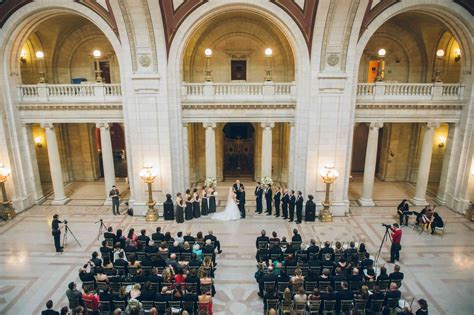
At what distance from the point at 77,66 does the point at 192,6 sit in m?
9.56

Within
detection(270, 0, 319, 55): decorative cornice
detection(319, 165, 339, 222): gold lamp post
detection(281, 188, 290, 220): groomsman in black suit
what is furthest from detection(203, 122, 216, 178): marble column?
detection(270, 0, 319, 55): decorative cornice

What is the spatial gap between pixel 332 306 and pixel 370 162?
10.5m

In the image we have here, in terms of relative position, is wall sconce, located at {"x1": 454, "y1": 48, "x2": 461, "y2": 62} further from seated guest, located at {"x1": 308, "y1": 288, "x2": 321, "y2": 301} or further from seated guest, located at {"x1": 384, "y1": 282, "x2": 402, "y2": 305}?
seated guest, located at {"x1": 308, "y1": 288, "x2": 321, "y2": 301}

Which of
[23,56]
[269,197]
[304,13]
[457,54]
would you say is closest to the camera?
[304,13]

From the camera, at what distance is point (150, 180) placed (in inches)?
679

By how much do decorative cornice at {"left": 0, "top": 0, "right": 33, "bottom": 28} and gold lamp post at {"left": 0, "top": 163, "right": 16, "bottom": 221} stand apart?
6.96 metres

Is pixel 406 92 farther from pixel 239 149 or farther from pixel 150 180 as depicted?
pixel 150 180

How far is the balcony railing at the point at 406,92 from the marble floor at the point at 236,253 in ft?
19.0

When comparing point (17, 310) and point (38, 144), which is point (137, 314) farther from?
point (38, 144)

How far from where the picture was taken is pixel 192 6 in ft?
52.3

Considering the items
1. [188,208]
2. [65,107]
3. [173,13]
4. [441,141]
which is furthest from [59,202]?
[441,141]

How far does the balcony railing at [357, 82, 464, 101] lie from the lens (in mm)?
17719

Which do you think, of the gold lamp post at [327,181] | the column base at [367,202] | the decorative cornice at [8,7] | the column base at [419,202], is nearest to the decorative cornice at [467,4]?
the gold lamp post at [327,181]

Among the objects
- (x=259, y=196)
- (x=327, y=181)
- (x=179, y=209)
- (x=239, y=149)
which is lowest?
(x=179, y=209)
